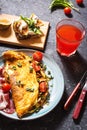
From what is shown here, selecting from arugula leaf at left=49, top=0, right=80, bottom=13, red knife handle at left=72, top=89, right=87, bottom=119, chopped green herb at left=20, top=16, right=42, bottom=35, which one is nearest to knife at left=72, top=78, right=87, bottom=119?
red knife handle at left=72, top=89, right=87, bottom=119

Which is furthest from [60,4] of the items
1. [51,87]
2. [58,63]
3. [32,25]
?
[51,87]

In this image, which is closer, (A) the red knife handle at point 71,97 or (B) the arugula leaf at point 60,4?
(A) the red knife handle at point 71,97

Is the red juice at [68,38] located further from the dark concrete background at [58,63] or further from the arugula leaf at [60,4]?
the arugula leaf at [60,4]

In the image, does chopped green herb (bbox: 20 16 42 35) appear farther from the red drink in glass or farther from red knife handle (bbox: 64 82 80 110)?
red knife handle (bbox: 64 82 80 110)

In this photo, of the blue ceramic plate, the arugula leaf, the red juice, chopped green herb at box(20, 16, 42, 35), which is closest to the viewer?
the blue ceramic plate

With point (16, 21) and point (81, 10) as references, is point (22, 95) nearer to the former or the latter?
point (16, 21)

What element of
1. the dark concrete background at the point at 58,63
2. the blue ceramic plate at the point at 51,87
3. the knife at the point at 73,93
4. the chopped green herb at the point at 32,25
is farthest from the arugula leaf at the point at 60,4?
the knife at the point at 73,93

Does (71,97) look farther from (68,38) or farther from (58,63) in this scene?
(68,38)
